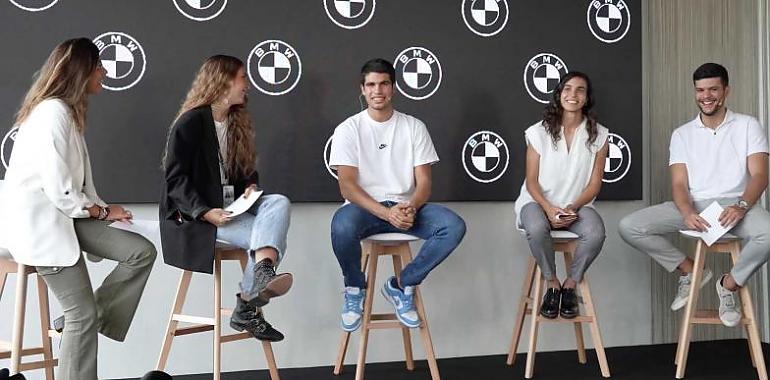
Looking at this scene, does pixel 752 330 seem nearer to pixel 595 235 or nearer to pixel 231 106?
pixel 595 235

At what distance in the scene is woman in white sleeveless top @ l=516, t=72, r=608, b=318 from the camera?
356 centimetres

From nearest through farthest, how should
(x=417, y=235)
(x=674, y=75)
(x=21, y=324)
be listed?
(x=21, y=324), (x=417, y=235), (x=674, y=75)

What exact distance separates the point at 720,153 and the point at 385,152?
151cm

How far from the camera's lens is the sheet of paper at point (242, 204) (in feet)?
9.93

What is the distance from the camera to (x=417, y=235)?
338cm

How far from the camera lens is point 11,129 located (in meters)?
3.38

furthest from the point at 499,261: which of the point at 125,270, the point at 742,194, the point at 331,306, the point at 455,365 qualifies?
the point at 125,270

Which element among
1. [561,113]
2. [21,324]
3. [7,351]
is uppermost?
[561,113]

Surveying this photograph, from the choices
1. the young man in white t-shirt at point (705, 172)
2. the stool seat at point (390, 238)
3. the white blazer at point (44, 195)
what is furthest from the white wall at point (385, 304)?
the white blazer at point (44, 195)

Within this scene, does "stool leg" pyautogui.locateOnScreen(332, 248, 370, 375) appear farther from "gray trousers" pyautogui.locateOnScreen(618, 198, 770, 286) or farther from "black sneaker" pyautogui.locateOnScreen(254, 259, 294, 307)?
"gray trousers" pyautogui.locateOnScreen(618, 198, 770, 286)

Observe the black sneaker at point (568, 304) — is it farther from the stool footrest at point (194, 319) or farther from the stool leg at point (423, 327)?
the stool footrest at point (194, 319)

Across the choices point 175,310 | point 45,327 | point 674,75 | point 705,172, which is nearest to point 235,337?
point 175,310

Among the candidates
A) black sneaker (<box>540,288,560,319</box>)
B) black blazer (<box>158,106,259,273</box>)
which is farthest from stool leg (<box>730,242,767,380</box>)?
black blazer (<box>158,106,259,273</box>)

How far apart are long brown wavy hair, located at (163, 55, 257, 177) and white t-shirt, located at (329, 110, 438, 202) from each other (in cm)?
39
